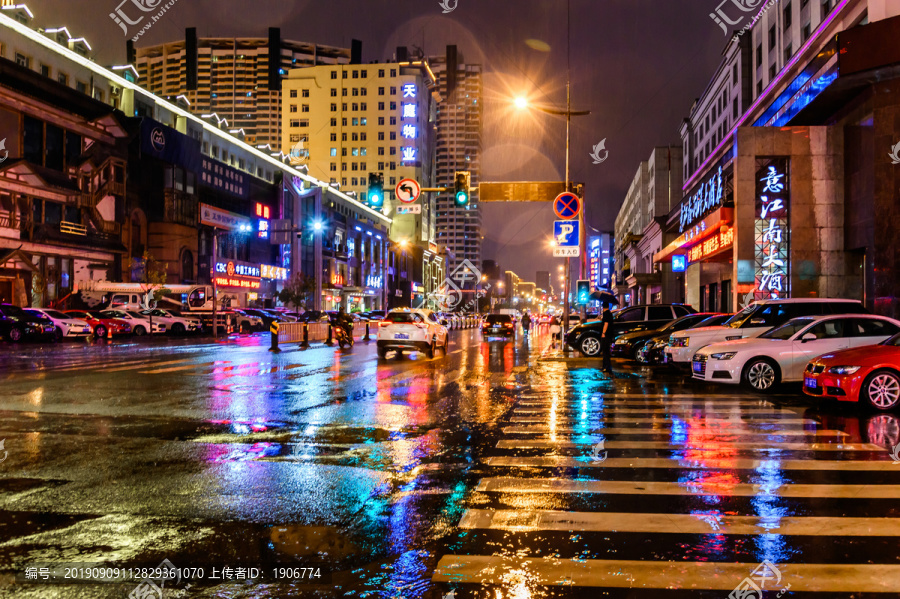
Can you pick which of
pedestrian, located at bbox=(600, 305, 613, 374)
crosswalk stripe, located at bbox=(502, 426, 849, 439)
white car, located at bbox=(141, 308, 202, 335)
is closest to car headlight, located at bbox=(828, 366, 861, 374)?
crosswalk stripe, located at bbox=(502, 426, 849, 439)

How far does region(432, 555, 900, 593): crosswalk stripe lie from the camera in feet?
12.6

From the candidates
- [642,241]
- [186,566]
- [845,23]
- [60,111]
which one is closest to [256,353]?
[186,566]

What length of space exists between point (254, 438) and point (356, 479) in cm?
258

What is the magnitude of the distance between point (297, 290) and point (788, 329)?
65.1 m

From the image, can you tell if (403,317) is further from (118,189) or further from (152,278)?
(118,189)

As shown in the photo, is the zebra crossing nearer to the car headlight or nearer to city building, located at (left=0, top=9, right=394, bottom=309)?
the car headlight

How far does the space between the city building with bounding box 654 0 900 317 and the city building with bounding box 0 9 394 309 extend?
2977 cm

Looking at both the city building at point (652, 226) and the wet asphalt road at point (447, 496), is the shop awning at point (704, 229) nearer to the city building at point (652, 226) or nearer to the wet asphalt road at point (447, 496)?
the city building at point (652, 226)

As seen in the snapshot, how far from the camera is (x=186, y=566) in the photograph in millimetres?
4090

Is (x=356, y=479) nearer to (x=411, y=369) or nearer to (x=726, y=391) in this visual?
(x=726, y=391)

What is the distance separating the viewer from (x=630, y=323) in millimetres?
23266

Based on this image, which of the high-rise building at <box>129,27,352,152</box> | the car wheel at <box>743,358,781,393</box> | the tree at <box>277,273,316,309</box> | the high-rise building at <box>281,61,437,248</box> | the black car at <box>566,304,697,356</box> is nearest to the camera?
the car wheel at <box>743,358,781,393</box>

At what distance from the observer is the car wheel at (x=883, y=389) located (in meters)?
10.4

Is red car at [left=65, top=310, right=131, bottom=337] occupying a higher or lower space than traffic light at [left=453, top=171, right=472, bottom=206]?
lower
